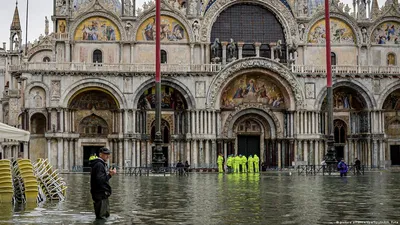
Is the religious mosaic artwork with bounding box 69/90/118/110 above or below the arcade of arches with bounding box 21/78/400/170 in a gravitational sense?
above

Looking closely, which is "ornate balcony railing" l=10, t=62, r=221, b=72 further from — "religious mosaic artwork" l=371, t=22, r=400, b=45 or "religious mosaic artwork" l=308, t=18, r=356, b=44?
"religious mosaic artwork" l=371, t=22, r=400, b=45

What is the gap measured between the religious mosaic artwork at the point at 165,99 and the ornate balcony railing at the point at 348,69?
9.50 meters

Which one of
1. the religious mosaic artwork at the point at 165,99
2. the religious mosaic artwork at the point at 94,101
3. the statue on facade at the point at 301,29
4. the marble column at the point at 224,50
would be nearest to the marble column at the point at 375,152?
the statue on facade at the point at 301,29

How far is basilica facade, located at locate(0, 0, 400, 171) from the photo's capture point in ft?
179

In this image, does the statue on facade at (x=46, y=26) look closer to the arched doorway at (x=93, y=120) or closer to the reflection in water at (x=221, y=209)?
the arched doorway at (x=93, y=120)

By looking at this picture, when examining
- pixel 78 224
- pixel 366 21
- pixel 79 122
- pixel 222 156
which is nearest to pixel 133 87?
pixel 79 122

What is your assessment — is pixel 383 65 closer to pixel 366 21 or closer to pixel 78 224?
pixel 366 21

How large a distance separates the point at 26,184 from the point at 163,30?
3802cm

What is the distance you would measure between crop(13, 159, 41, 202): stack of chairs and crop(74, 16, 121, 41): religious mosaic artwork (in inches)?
1451

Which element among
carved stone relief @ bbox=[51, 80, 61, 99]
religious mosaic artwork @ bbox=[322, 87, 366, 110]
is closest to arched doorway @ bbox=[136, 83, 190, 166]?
carved stone relief @ bbox=[51, 80, 61, 99]

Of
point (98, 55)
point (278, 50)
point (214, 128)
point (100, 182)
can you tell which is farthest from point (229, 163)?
point (100, 182)

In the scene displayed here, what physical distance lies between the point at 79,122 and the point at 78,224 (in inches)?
1658

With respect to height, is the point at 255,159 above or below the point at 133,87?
below

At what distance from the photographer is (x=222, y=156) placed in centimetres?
5353
